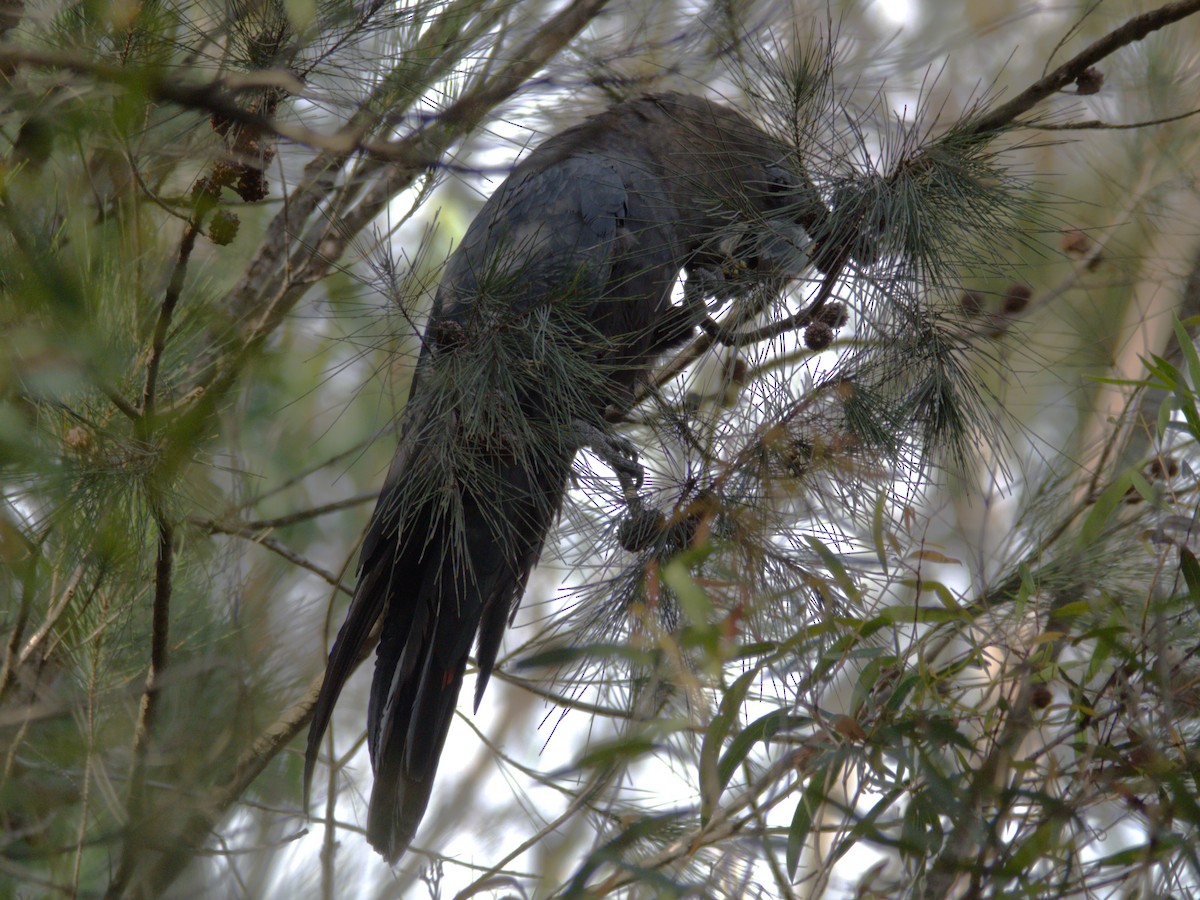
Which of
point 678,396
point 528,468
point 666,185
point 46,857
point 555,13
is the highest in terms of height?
point 555,13

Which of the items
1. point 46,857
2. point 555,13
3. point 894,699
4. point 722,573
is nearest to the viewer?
point 894,699

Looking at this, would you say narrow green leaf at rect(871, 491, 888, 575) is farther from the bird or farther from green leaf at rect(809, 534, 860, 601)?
the bird

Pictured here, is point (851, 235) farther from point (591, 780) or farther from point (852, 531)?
point (591, 780)

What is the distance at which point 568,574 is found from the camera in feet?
4.66

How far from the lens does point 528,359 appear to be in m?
1.30

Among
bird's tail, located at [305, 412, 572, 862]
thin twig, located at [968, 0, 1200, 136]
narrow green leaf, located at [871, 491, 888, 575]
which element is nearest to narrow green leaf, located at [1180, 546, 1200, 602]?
narrow green leaf, located at [871, 491, 888, 575]

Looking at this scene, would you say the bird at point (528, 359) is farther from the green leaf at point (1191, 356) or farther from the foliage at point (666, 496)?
the green leaf at point (1191, 356)

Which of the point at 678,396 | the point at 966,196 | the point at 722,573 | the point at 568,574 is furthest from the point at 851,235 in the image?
the point at 568,574

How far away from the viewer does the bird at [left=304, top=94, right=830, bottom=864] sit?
1.31 metres

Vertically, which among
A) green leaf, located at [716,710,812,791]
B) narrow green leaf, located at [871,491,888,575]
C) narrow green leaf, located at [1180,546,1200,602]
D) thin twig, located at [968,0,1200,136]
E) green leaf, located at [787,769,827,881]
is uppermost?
thin twig, located at [968,0,1200,136]

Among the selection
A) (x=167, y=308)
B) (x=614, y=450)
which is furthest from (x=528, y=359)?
(x=167, y=308)

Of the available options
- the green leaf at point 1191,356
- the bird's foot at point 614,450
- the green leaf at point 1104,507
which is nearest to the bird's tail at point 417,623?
the bird's foot at point 614,450

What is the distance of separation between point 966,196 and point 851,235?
0.14 meters

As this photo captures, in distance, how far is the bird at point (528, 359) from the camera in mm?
1313
